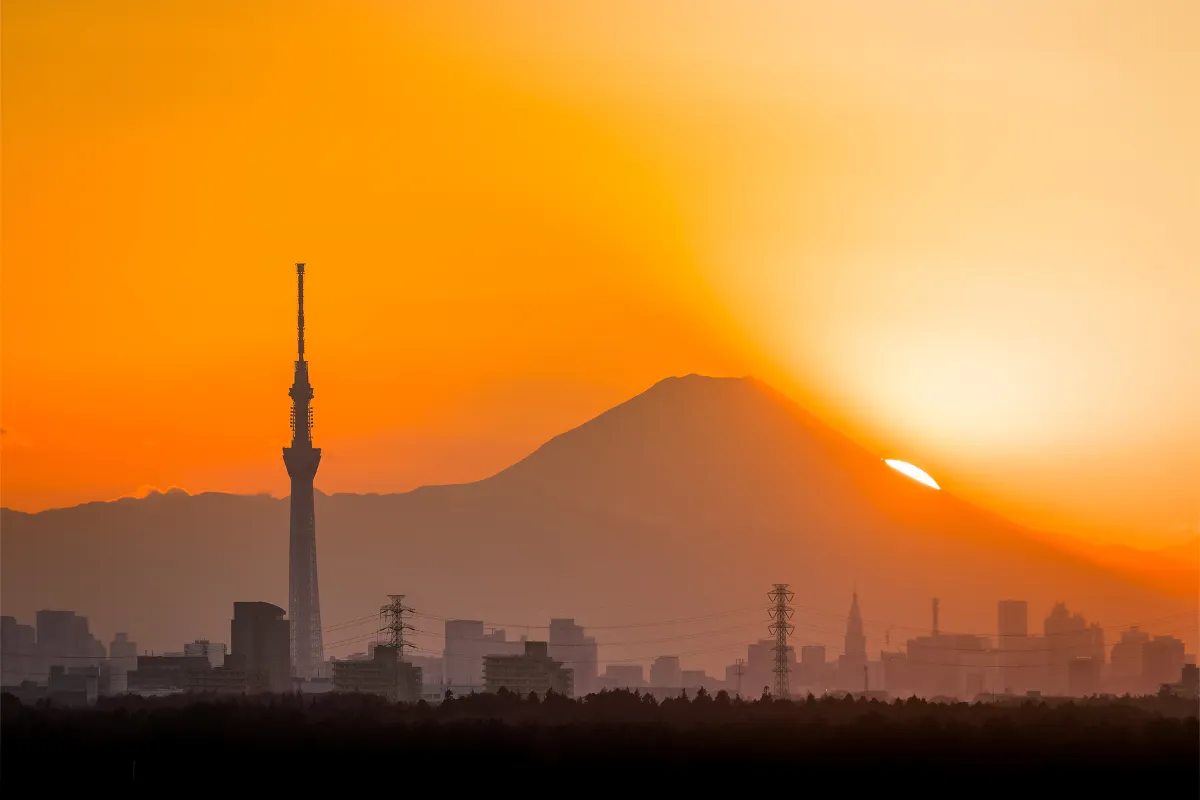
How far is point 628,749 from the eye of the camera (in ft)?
309

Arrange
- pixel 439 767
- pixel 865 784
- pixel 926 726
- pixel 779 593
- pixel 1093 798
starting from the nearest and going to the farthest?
1. pixel 1093 798
2. pixel 865 784
3. pixel 439 767
4. pixel 926 726
5. pixel 779 593

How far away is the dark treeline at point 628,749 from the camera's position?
3297 inches

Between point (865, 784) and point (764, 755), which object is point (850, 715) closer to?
point (764, 755)

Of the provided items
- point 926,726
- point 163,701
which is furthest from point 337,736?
point 163,701

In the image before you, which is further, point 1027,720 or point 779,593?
point 779,593

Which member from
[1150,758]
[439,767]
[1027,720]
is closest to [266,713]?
[439,767]

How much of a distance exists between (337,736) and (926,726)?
1227 inches

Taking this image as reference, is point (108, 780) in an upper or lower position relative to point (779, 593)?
lower

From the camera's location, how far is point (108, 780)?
3332 inches

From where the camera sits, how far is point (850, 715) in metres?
116

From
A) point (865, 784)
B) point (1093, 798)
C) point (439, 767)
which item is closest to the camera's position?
point (1093, 798)

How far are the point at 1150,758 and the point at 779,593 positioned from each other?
54480mm

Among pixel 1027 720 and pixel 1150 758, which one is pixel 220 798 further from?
pixel 1027 720

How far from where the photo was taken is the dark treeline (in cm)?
8375
